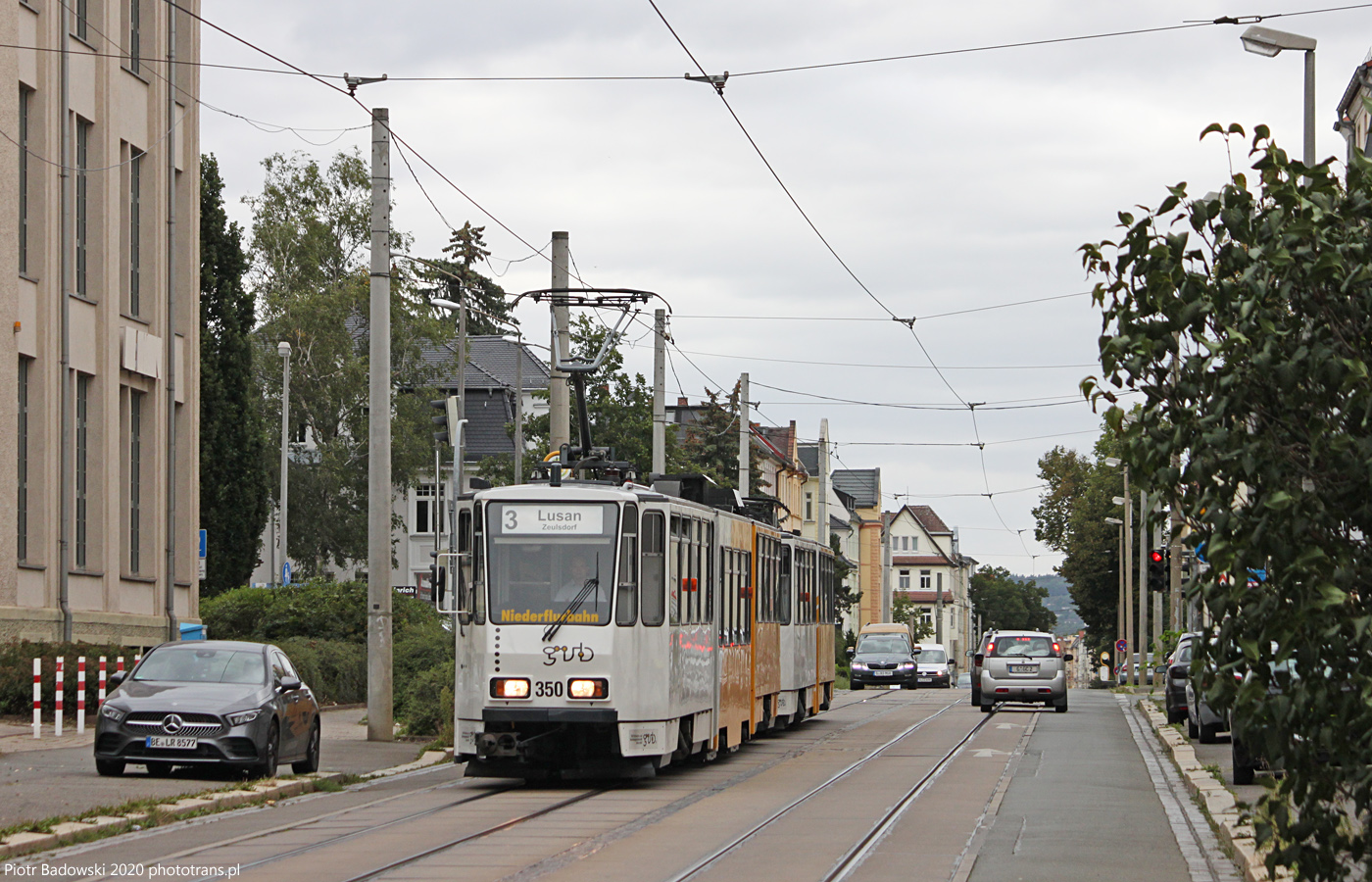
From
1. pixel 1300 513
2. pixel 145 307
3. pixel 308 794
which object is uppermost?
pixel 145 307

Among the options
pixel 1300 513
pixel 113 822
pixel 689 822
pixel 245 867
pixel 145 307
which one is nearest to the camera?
pixel 1300 513

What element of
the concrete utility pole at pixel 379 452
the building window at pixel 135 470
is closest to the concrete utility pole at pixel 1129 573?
the building window at pixel 135 470

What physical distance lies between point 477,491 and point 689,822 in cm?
483

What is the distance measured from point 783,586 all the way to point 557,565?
8.97m

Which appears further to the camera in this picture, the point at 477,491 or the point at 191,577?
the point at 191,577

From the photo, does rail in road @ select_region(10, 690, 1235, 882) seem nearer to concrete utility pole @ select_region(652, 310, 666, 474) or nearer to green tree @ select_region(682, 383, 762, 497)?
concrete utility pole @ select_region(652, 310, 666, 474)

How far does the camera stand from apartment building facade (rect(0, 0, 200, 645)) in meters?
29.2

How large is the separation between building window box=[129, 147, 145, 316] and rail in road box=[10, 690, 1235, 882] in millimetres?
18132

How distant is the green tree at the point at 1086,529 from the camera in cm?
8574

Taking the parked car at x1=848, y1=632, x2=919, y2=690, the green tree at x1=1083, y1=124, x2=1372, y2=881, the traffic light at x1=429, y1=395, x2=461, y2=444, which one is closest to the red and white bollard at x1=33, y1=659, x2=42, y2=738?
the traffic light at x1=429, y1=395, x2=461, y2=444

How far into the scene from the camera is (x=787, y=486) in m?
104

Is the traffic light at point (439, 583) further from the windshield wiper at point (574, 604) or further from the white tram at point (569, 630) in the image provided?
the windshield wiper at point (574, 604)

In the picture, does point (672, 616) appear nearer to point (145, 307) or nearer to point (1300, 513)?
point (1300, 513)

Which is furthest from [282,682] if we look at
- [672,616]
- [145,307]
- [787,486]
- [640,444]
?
[787,486]
